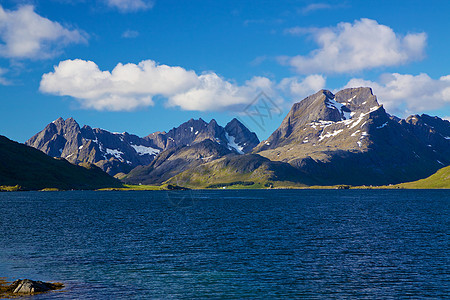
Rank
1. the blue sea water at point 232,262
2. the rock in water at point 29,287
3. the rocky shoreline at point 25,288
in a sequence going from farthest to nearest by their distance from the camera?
the blue sea water at point 232,262 → the rock in water at point 29,287 → the rocky shoreline at point 25,288

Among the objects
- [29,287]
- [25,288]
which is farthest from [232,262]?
[25,288]

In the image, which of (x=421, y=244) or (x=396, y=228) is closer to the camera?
(x=421, y=244)

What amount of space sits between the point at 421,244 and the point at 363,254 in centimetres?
1868

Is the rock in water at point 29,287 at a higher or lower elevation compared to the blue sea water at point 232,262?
higher

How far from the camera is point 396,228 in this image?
110 m

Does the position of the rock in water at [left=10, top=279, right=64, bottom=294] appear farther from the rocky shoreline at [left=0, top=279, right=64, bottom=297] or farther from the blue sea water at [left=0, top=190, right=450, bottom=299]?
the blue sea water at [left=0, top=190, right=450, bottom=299]

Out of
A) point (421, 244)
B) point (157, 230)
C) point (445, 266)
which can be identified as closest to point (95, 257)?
point (157, 230)

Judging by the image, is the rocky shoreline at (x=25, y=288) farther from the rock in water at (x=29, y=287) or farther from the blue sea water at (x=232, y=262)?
the blue sea water at (x=232, y=262)

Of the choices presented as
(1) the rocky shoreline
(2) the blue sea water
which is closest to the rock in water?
(1) the rocky shoreline

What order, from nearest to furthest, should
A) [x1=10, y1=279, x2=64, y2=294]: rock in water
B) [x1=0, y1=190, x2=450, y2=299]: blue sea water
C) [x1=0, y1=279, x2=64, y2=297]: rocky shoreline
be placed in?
1. [x1=0, y1=279, x2=64, y2=297]: rocky shoreline
2. [x1=10, y1=279, x2=64, y2=294]: rock in water
3. [x1=0, y1=190, x2=450, y2=299]: blue sea water

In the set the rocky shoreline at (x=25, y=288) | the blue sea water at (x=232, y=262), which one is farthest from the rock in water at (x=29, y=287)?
the blue sea water at (x=232, y=262)

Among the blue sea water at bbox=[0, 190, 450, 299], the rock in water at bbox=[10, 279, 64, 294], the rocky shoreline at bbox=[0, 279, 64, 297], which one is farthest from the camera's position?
the blue sea water at bbox=[0, 190, 450, 299]

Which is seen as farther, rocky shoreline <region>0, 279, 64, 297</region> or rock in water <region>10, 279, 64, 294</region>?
rock in water <region>10, 279, 64, 294</region>

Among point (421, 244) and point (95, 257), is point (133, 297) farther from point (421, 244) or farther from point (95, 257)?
point (421, 244)
